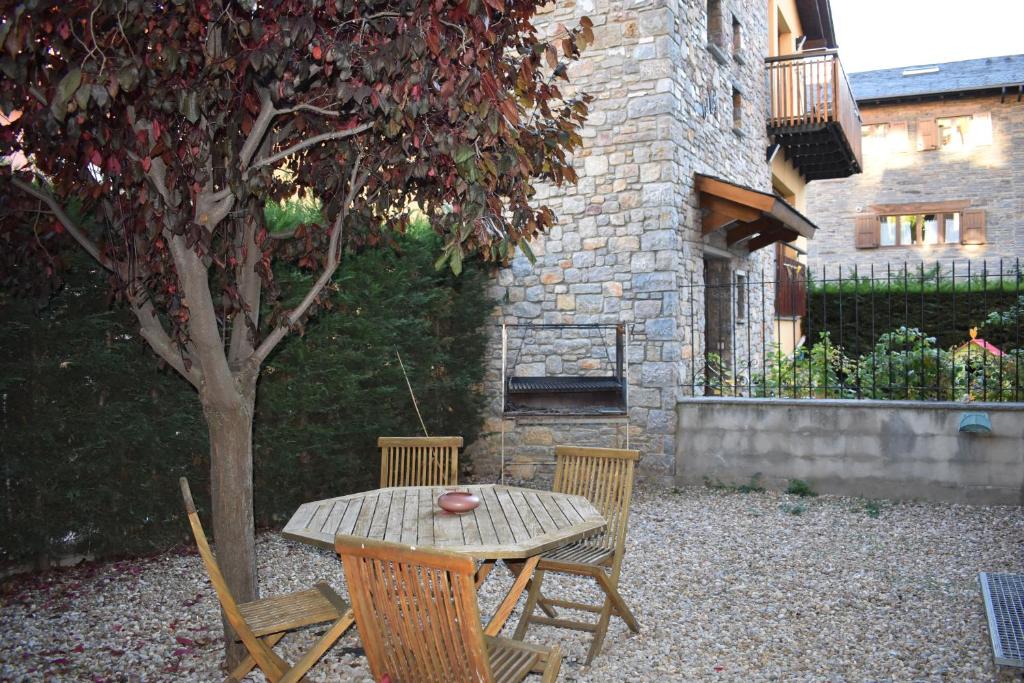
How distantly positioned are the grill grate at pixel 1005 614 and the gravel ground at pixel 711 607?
0.45 feet

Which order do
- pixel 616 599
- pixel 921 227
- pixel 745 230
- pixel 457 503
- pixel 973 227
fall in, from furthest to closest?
1. pixel 921 227
2. pixel 973 227
3. pixel 745 230
4. pixel 616 599
5. pixel 457 503

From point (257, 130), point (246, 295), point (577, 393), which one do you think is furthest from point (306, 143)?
point (577, 393)

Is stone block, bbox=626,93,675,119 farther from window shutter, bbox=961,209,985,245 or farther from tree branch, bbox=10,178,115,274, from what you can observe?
window shutter, bbox=961,209,985,245

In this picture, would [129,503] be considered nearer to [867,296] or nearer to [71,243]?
[71,243]

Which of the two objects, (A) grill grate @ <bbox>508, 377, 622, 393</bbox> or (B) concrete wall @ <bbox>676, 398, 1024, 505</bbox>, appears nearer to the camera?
(B) concrete wall @ <bbox>676, 398, 1024, 505</bbox>

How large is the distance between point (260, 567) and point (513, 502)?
223 cm

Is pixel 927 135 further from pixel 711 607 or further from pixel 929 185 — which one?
pixel 711 607

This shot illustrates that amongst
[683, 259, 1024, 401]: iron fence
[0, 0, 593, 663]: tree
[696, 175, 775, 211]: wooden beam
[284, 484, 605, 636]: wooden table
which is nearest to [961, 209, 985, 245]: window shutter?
[683, 259, 1024, 401]: iron fence

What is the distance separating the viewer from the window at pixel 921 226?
20.5 m

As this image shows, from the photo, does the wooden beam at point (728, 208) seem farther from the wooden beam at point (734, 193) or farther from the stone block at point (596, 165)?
the stone block at point (596, 165)

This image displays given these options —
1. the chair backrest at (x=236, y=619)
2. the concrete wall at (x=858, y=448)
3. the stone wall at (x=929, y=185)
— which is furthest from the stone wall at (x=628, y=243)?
the stone wall at (x=929, y=185)

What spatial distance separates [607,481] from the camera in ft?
13.9

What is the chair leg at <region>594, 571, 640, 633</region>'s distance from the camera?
3652 mm

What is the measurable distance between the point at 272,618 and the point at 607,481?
5.95ft
